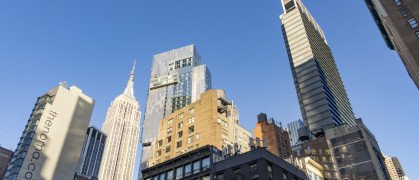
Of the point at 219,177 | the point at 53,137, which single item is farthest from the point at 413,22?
the point at 53,137

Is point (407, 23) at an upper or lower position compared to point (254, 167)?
upper

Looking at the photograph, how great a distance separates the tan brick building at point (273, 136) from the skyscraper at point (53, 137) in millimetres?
77585

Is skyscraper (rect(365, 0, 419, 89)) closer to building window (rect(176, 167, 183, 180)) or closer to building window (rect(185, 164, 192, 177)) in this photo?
building window (rect(185, 164, 192, 177))

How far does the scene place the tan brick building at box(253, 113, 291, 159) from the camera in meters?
122

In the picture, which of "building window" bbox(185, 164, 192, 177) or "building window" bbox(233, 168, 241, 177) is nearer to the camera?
"building window" bbox(233, 168, 241, 177)

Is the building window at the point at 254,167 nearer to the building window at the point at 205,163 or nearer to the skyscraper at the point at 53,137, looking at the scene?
the building window at the point at 205,163

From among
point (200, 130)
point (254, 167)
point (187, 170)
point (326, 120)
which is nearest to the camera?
point (254, 167)

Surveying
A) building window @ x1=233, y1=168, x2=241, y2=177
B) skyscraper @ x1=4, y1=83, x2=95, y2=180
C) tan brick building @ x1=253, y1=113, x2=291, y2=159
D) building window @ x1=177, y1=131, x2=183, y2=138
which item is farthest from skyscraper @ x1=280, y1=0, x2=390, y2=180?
skyscraper @ x1=4, y1=83, x2=95, y2=180

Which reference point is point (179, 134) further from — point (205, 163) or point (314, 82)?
point (314, 82)

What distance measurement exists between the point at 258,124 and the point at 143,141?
7003 centimetres

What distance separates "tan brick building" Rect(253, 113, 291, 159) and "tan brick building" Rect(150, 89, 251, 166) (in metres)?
32.9

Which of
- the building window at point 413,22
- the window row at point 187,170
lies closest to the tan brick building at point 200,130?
the window row at point 187,170

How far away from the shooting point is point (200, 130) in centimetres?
7944

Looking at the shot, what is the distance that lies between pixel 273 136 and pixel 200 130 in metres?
52.7
